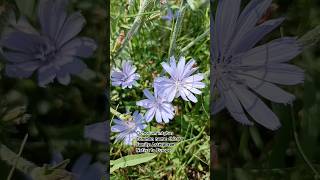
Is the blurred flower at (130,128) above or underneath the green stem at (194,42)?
underneath

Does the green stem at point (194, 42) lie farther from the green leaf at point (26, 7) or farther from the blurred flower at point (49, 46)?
the green leaf at point (26, 7)

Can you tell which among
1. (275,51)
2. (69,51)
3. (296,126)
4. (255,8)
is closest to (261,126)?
(296,126)

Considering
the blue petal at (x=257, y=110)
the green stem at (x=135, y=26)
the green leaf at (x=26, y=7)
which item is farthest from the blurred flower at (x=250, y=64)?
the green leaf at (x=26, y=7)

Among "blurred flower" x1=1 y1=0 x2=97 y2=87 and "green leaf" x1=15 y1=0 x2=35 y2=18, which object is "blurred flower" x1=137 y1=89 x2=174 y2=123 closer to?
"blurred flower" x1=1 y1=0 x2=97 y2=87

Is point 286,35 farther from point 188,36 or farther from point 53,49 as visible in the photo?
point 53,49

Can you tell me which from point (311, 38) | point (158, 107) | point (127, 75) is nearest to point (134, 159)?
point (158, 107)

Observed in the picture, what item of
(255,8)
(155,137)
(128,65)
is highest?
(255,8)
